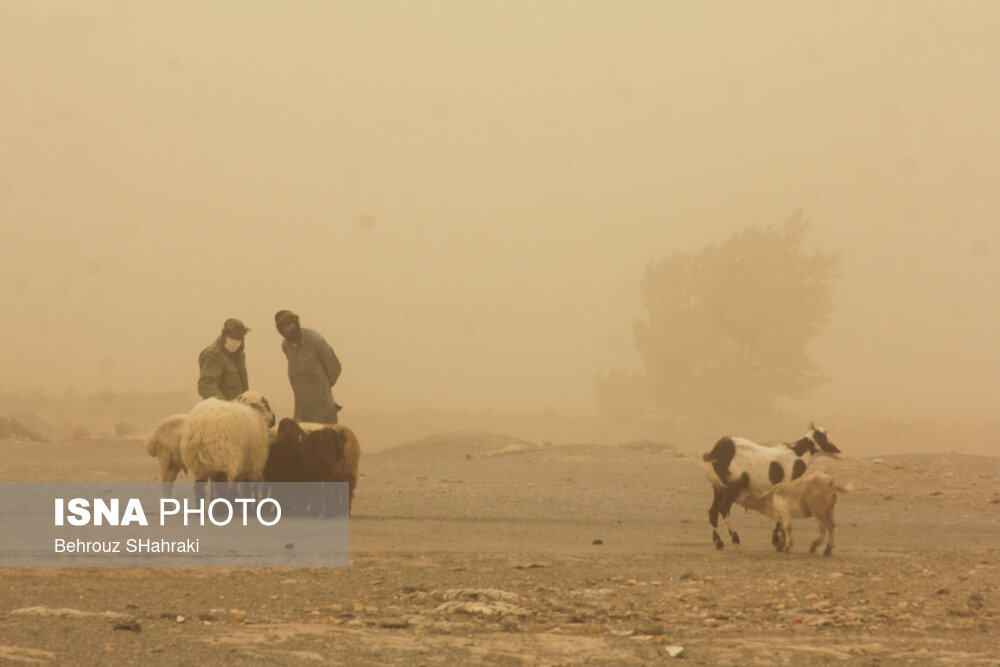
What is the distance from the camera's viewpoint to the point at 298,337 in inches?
539

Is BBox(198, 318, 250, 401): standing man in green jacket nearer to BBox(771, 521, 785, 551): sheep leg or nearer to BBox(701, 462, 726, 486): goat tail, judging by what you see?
BBox(701, 462, 726, 486): goat tail

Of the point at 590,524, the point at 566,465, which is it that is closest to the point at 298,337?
the point at 590,524

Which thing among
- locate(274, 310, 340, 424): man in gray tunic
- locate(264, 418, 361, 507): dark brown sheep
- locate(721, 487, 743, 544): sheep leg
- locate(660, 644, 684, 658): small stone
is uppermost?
locate(274, 310, 340, 424): man in gray tunic

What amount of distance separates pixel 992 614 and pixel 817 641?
1.99 meters

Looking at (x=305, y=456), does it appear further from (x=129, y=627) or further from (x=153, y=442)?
(x=129, y=627)

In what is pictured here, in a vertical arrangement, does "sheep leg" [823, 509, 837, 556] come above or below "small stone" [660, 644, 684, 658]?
above

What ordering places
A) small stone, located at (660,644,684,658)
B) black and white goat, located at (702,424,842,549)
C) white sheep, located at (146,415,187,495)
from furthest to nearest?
white sheep, located at (146,415,187,495), black and white goat, located at (702,424,842,549), small stone, located at (660,644,684,658)

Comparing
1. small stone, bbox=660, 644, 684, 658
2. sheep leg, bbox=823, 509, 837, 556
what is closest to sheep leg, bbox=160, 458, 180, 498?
→ sheep leg, bbox=823, 509, 837, 556

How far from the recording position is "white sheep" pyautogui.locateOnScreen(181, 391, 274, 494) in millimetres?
12055

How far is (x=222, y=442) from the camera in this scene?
12070 millimetres

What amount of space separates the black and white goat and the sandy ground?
492 mm

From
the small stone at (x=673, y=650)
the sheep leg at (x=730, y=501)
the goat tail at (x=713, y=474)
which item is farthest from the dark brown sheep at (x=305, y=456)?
the small stone at (x=673, y=650)

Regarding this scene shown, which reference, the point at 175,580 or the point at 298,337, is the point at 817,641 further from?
the point at 298,337

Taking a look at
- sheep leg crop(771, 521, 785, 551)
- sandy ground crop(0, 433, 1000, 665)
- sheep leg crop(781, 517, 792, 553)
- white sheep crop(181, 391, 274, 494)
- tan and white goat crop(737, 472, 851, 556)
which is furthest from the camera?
white sheep crop(181, 391, 274, 494)
